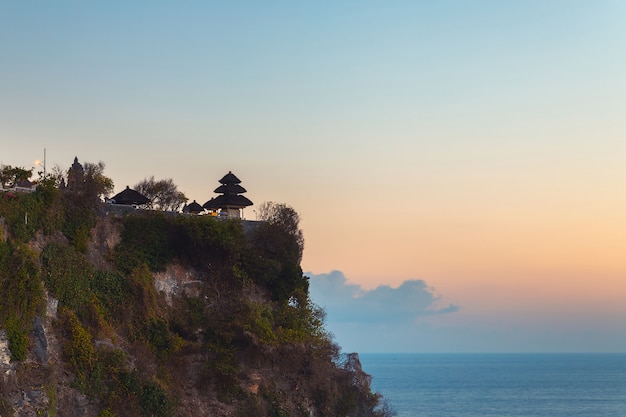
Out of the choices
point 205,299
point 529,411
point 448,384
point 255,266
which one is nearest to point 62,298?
point 205,299

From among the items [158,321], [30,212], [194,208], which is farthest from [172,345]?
[194,208]

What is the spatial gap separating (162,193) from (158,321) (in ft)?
55.9

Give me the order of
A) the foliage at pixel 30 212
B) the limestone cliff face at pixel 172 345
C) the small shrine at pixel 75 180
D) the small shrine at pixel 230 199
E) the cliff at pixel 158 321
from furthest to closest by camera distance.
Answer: the small shrine at pixel 230 199 < the small shrine at pixel 75 180 < the foliage at pixel 30 212 < the limestone cliff face at pixel 172 345 < the cliff at pixel 158 321

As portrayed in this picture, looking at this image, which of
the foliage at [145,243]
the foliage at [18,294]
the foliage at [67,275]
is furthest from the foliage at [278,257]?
the foliage at [18,294]

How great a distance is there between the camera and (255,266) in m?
50.0

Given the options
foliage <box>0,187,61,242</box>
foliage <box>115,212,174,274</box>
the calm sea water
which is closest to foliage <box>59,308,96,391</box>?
foliage <box>0,187,61,242</box>

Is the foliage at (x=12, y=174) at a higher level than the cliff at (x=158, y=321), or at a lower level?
higher

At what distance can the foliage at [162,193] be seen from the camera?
60.2 meters

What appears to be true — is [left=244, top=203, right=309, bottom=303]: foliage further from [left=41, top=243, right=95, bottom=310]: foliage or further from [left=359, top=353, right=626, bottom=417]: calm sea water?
[left=359, top=353, right=626, bottom=417]: calm sea water

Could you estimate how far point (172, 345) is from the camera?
44.7m

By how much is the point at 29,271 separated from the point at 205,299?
11.7 m

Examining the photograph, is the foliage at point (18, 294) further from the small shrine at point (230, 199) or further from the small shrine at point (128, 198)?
the small shrine at point (230, 199)

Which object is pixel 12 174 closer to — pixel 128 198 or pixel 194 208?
pixel 128 198

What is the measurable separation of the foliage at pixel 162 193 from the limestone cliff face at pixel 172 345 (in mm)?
11942
